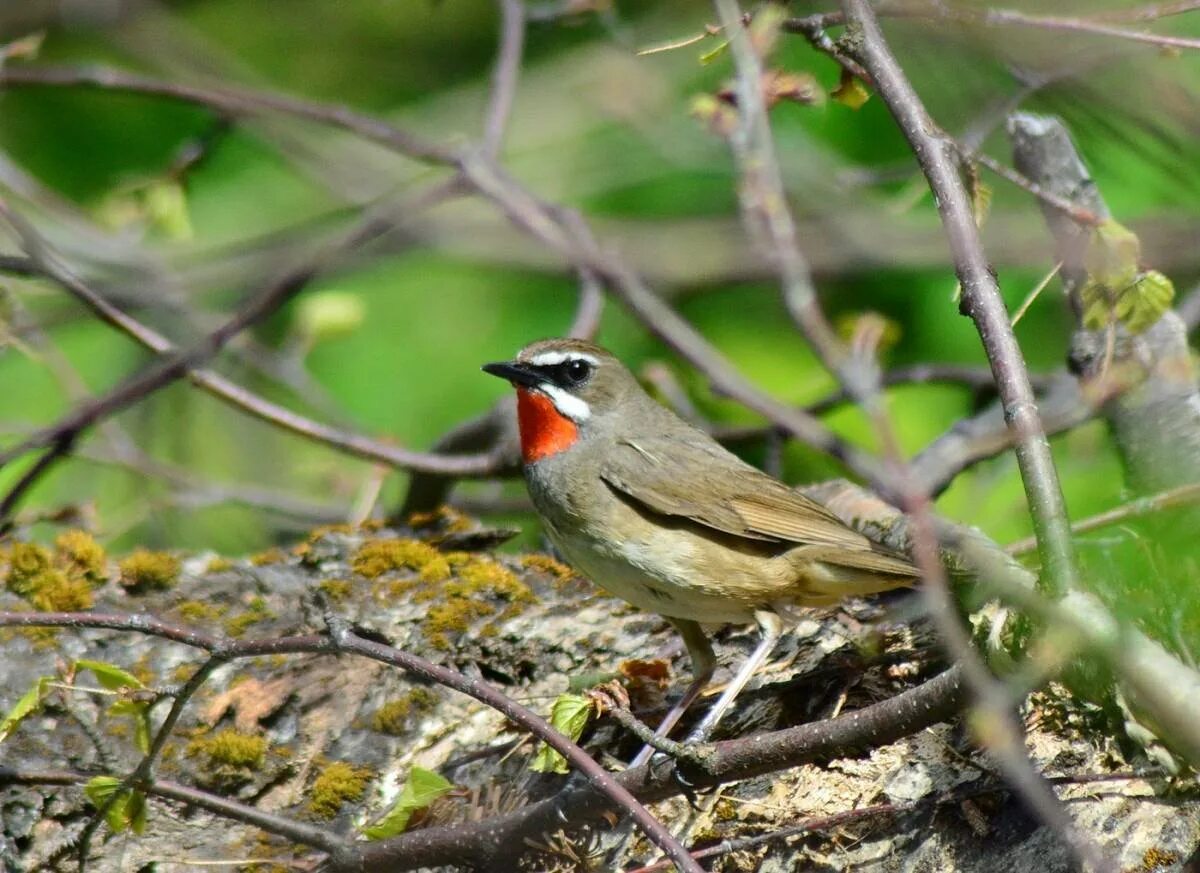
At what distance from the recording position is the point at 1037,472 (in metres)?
2.91

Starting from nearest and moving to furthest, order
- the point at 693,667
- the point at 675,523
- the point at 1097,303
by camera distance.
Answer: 1. the point at 1097,303
2. the point at 693,667
3. the point at 675,523

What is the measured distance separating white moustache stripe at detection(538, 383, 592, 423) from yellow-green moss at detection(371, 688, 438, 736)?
1.26 m

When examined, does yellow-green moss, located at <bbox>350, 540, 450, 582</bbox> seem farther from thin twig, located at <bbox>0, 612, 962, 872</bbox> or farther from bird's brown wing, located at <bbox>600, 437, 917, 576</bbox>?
thin twig, located at <bbox>0, 612, 962, 872</bbox>

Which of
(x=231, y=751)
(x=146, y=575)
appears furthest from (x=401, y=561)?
(x=231, y=751)

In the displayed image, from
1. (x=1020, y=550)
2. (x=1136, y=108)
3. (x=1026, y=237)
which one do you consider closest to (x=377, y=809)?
(x=1020, y=550)

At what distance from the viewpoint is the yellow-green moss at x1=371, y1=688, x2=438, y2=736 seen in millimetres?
4480

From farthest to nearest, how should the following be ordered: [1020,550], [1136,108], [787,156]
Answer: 1. [787,156]
2. [1020,550]
3. [1136,108]

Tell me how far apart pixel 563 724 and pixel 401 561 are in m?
1.61

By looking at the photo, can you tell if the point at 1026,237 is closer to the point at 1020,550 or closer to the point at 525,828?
the point at 1020,550

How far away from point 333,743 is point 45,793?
863 millimetres

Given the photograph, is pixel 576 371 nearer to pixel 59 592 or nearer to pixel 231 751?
pixel 231 751

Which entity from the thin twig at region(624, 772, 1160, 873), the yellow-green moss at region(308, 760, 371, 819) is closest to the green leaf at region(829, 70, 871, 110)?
the thin twig at region(624, 772, 1160, 873)

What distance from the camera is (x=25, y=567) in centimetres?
506

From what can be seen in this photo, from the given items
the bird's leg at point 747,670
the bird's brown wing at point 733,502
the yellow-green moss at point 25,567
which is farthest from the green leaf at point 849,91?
the yellow-green moss at point 25,567
